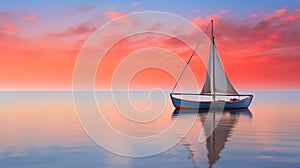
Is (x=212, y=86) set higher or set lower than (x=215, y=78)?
lower

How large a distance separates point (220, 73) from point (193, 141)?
4260cm

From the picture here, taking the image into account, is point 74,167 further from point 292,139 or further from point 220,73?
point 220,73

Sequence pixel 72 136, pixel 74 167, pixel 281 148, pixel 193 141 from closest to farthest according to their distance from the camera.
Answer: pixel 74 167 → pixel 281 148 → pixel 193 141 → pixel 72 136

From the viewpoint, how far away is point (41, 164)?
20.8 metres

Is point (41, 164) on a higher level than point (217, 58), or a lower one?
lower

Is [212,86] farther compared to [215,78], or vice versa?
[212,86]

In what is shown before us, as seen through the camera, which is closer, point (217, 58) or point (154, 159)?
point (154, 159)

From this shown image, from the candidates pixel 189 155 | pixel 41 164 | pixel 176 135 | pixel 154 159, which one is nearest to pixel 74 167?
pixel 41 164

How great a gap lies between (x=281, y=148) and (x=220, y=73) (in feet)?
148

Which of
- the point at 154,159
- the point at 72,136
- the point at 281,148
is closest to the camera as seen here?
the point at 154,159

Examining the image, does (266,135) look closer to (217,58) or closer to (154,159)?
(154,159)

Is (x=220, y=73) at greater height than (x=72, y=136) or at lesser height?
greater

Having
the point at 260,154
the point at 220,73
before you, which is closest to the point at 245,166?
the point at 260,154

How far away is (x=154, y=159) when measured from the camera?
22.1m
